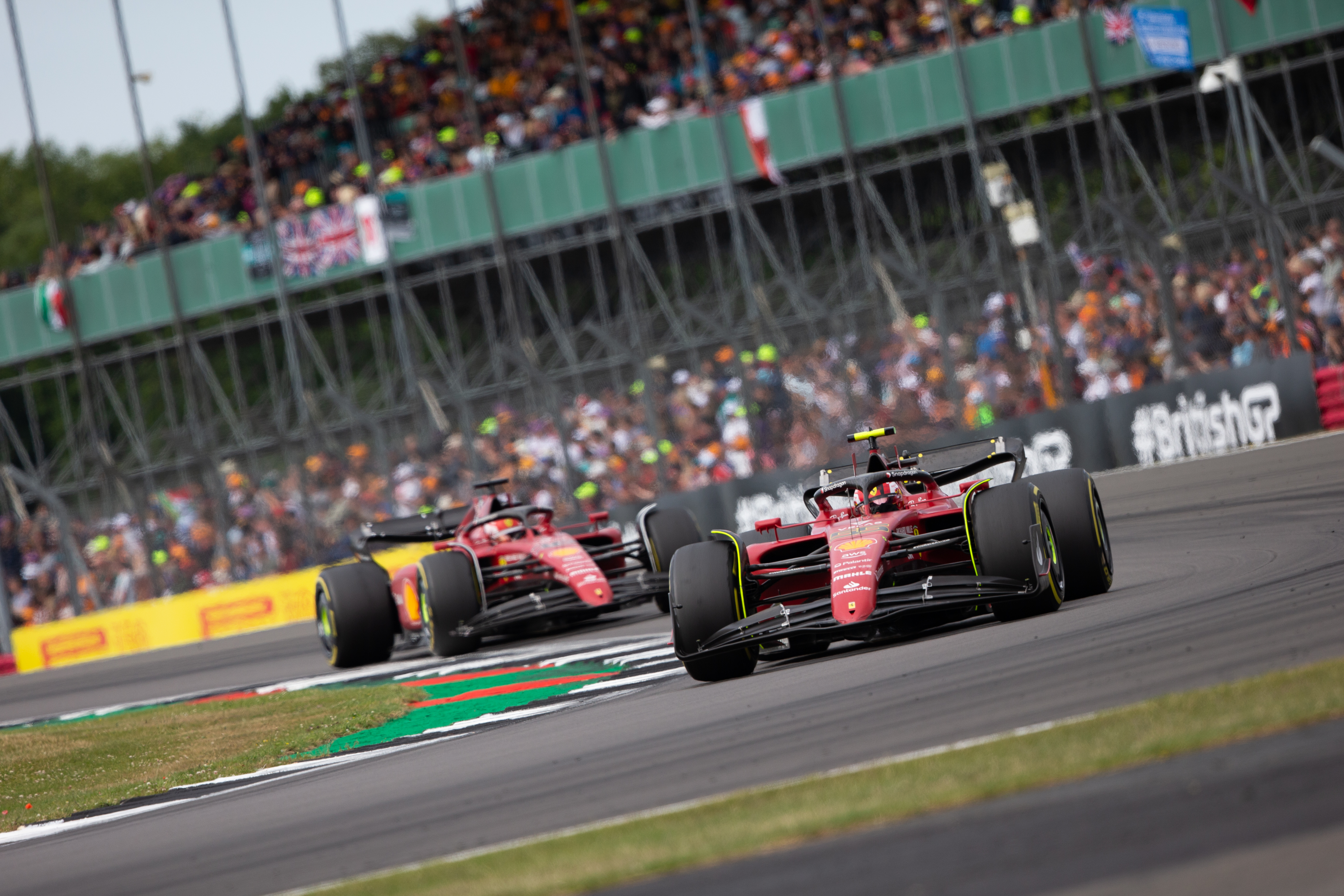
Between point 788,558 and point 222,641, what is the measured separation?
1633 cm

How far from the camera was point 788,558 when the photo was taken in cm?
973

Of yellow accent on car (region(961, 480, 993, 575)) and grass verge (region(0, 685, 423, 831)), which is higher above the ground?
yellow accent on car (region(961, 480, 993, 575))

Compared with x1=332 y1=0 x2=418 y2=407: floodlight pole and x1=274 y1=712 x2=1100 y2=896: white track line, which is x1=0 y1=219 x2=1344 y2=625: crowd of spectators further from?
x1=274 y1=712 x2=1100 y2=896: white track line

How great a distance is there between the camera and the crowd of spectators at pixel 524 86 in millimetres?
27391

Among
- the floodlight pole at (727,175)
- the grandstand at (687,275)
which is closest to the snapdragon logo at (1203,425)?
the grandstand at (687,275)

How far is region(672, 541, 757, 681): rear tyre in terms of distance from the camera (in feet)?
30.7

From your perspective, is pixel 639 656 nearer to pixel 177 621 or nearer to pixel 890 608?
pixel 890 608

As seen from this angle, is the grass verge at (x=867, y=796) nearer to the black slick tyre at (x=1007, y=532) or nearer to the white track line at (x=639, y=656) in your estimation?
the black slick tyre at (x=1007, y=532)

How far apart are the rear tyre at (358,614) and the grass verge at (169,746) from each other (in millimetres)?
1059

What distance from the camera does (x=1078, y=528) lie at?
9.77m

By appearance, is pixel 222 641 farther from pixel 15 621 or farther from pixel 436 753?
pixel 436 753

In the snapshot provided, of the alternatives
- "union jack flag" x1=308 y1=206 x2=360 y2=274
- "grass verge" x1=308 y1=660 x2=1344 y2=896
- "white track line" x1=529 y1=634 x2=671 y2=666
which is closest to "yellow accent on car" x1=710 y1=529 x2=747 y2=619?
"white track line" x1=529 y1=634 x2=671 y2=666

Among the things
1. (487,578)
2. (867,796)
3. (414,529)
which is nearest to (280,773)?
(867,796)

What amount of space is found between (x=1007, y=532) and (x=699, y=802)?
3700 millimetres
